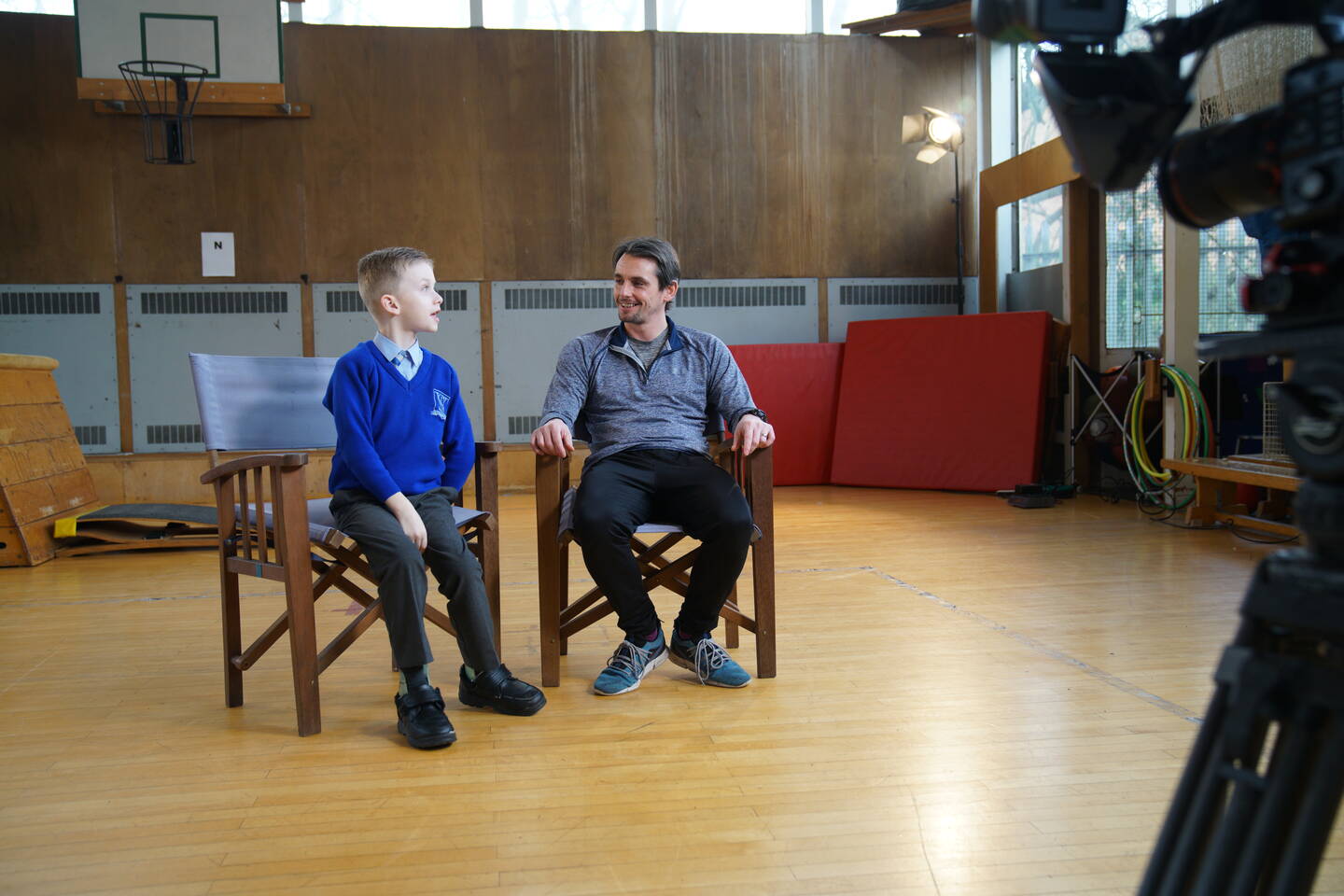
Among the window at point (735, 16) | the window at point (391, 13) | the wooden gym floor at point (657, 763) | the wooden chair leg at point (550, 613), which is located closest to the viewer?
the wooden gym floor at point (657, 763)

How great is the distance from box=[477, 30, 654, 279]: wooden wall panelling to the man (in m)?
4.56

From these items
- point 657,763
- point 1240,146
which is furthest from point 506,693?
point 1240,146

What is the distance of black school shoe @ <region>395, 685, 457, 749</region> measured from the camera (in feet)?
6.56

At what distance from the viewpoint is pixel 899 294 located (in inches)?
292

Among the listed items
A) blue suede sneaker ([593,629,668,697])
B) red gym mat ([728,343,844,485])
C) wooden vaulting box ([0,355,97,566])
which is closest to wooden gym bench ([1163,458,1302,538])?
red gym mat ([728,343,844,485])

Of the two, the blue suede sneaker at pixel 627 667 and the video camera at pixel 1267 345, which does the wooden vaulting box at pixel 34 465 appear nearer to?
the blue suede sneaker at pixel 627 667

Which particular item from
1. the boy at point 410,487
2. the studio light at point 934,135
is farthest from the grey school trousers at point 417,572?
the studio light at point 934,135

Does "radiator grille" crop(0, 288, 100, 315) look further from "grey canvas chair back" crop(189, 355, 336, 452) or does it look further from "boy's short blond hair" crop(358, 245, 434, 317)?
"boy's short blond hair" crop(358, 245, 434, 317)

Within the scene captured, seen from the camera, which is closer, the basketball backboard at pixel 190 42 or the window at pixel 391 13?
the basketball backboard at pixel 190 42

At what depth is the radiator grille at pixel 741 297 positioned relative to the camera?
23.8 ft

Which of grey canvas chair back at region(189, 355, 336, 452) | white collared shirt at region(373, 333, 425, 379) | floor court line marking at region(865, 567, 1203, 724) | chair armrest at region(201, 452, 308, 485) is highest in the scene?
white collared shirt at region(373, 333, 425, 379)

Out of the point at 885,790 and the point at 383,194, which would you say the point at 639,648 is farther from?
the point at 383,194

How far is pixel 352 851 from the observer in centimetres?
154

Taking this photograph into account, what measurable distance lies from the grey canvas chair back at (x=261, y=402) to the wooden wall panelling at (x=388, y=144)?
4429mm
